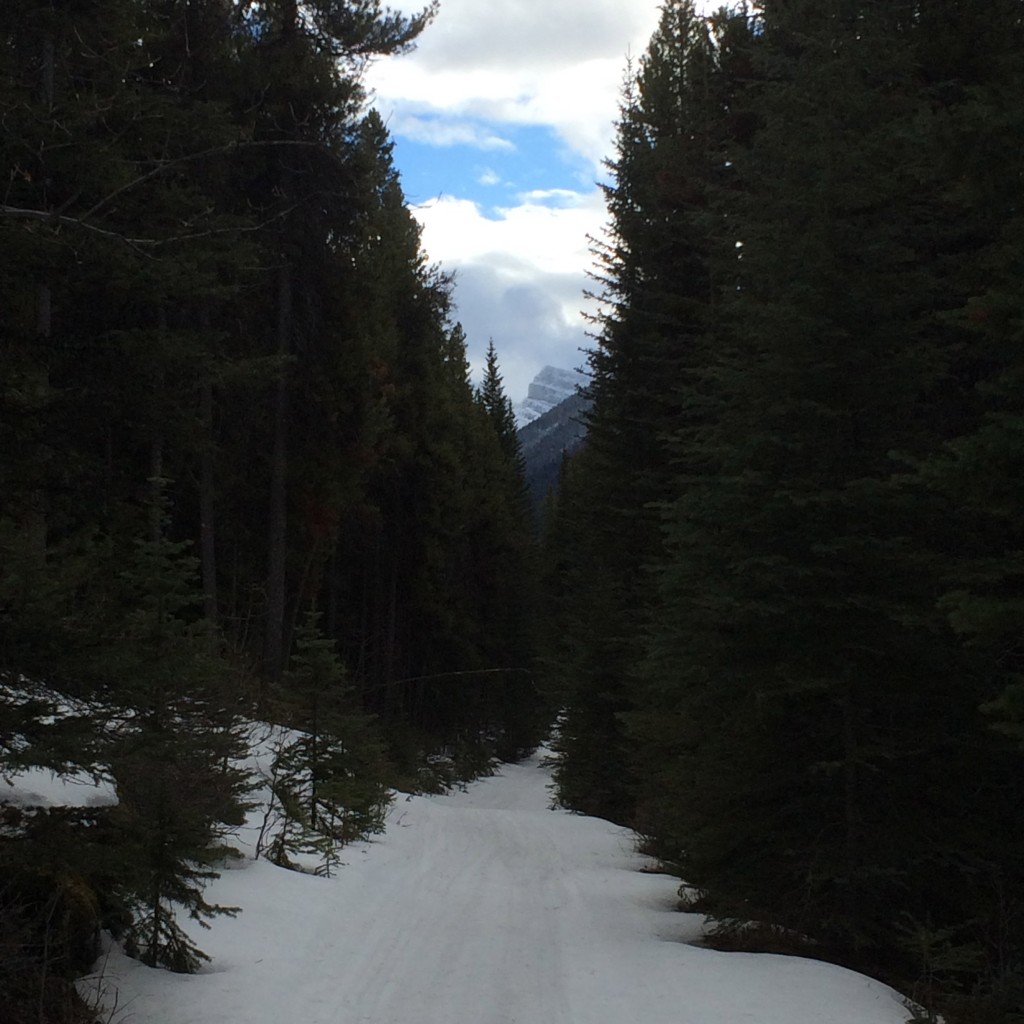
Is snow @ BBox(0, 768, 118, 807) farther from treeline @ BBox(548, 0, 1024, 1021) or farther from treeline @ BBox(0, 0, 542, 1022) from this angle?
treeline @ BBox(548, 0, 1024, 1021)

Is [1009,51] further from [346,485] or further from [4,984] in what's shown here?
[346,485]

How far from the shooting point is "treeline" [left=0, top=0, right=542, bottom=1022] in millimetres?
5629

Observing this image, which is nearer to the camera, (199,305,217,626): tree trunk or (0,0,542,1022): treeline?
(0,0,542,1022): treeline

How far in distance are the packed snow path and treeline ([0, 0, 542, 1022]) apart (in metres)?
0.69

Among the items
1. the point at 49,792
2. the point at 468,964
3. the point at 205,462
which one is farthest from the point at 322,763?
the point at 205,462

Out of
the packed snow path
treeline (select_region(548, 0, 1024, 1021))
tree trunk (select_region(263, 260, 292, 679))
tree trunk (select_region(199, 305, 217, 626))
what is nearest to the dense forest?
treeline (select_region(548, 0, 1024, 1021))

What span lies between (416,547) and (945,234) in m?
27.8

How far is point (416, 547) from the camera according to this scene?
3638 centimetres

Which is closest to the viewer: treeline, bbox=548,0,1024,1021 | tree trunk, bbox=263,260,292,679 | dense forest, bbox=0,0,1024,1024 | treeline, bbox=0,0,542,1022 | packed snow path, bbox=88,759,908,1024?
treeline, bbox=0,0,542,1022

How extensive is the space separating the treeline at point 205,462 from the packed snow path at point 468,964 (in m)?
0.69

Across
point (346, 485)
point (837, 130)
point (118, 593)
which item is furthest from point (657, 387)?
point (118, 593)

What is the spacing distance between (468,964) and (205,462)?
14453 millimetres

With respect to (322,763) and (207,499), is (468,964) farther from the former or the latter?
(207,499)

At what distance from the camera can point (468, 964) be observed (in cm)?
768
